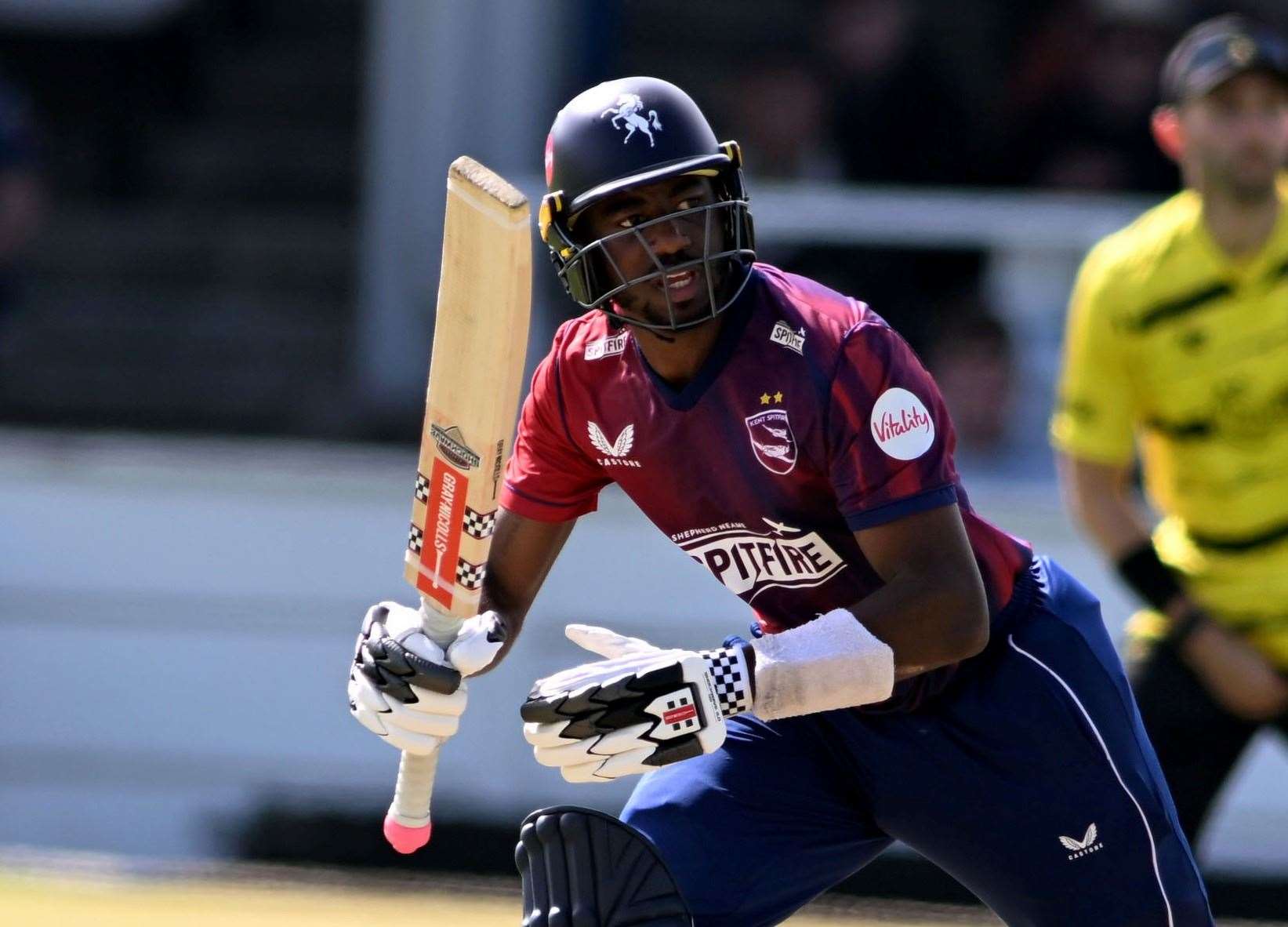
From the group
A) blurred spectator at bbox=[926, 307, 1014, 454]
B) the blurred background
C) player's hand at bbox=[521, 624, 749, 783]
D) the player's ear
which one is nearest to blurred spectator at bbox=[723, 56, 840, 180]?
the blurred background

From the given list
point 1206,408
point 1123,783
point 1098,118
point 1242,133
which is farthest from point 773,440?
point 1098,118

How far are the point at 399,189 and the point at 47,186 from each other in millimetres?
2288

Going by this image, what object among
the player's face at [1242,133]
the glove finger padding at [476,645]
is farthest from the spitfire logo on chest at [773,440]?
the player's face at [1242,133]

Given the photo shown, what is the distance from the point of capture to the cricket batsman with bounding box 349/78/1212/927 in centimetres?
269

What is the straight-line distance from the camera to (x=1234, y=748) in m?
4.16

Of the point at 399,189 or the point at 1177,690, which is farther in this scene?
the point at 399,189

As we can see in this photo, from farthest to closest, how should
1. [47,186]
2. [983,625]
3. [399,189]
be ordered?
[47,186], [399,189], [983,625]

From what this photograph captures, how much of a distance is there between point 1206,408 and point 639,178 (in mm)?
1820

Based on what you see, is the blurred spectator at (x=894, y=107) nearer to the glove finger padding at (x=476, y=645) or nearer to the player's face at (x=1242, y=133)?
the player's face at (x=1242, y=133)

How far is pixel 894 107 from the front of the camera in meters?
6.91

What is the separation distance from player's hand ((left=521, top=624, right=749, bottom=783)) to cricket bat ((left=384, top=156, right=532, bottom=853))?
0.27 m

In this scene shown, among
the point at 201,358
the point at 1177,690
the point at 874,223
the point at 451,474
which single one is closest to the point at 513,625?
the point at 451,474

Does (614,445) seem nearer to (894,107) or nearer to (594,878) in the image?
(594,878)

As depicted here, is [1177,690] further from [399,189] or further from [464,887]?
[399,189]
